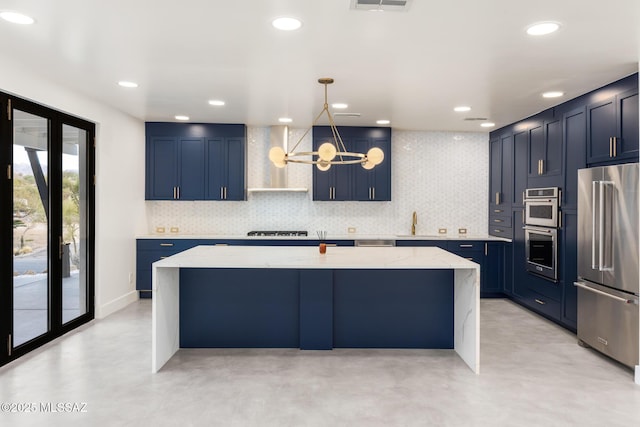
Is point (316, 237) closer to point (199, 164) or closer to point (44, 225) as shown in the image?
point (199, 164)

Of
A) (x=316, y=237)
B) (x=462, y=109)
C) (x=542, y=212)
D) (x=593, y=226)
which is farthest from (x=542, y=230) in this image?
(x=316, y=237)

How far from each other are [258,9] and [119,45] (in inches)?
48.7

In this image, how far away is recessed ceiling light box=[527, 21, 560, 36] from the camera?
274cm

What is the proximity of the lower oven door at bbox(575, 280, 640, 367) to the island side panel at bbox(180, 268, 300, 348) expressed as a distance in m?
2.61

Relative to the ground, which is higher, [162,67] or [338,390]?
[162,67]

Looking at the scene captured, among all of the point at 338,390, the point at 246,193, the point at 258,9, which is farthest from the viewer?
the point at 246,193

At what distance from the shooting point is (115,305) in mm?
5387

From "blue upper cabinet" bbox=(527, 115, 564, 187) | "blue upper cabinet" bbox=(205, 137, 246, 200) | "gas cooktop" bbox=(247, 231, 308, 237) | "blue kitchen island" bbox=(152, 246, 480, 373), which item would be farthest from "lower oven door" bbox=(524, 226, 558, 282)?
"blue upper cabinet" bbox=(205, 137, 246, 200)

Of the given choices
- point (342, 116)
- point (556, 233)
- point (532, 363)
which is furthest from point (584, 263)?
point (342, 116)

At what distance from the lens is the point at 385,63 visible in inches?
139

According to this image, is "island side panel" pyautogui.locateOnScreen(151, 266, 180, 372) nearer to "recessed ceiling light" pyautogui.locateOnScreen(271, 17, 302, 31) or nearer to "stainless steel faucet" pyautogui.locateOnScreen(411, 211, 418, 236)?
"recessed ceiling light" pyautogui.locateOnScreen(271, 17, 302, 31)

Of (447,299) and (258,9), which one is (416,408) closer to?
(447,299)

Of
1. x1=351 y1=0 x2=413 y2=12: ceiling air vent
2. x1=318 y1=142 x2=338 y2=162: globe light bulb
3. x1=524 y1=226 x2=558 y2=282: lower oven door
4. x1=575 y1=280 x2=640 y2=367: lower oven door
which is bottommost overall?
x1=575 y1=280 x2=640 y2=367: lower oven door

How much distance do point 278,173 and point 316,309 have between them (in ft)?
9.55
